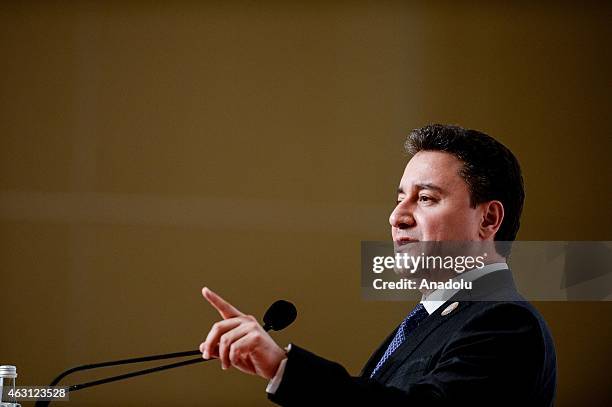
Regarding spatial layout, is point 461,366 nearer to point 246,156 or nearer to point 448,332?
point 448,332

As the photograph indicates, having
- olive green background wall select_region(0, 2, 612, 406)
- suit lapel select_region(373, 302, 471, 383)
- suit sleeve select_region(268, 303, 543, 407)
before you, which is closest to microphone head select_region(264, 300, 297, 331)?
suit lapel select_region(373, 302, 471, 383)

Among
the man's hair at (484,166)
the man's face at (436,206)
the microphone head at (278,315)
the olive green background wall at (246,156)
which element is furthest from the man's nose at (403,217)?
the olive green background wall at (246,156)

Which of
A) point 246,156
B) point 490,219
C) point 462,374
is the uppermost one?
point 246,156

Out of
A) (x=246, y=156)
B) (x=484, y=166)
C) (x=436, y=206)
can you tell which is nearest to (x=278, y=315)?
(x=436, y=206)

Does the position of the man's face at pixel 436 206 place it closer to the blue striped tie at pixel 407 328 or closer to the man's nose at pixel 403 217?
the man's nose at pixel 403 217

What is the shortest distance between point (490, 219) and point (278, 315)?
0.46 metres

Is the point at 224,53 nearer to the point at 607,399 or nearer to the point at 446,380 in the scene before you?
the point at 607,399

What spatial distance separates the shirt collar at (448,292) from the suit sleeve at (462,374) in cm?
21

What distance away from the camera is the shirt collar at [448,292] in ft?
5.00

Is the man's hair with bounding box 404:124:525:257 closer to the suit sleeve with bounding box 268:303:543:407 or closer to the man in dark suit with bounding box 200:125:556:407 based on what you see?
the man in dark suit with bounding box 200:125:556:407

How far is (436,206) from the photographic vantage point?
1.55 meters

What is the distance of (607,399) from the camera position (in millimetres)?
3070

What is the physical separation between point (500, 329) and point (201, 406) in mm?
1973

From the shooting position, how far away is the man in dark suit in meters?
1.13
